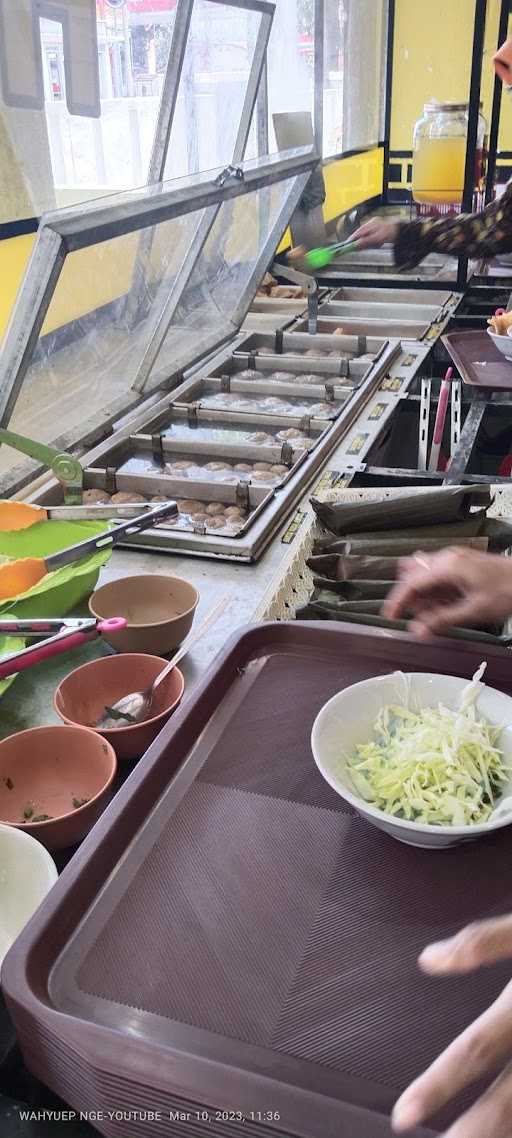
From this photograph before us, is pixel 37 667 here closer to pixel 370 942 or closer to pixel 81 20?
pixel 370 942

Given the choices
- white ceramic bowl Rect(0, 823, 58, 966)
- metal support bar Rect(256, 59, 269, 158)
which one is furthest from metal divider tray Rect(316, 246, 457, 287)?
white ceramic bowl Rect(0, 823, 58, 966)

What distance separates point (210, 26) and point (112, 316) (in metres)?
1.84

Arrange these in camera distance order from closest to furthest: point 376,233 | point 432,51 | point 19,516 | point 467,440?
1. point 19,516
2. point 467,440
3. point 376,233
4. point 432,51

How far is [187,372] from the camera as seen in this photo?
3.49 meters

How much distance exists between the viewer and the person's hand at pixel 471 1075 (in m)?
0.56

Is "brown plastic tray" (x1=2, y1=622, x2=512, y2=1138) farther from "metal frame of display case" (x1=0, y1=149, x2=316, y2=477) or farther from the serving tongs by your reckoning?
"metal frame of display case" (x1=0, y1=149, x2=316, y2=477)

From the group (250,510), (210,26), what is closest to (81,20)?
(210,26)

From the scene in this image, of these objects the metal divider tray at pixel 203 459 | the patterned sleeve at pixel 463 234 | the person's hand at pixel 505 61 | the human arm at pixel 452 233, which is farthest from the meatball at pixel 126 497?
the patterned sleeve at pixel 463 234

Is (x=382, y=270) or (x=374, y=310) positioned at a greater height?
(x=382, y=270)

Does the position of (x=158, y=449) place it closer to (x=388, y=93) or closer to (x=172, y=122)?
(x=172, y=122)

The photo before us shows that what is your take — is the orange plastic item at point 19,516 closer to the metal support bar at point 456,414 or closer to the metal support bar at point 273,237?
the metal support bar at point 456,414

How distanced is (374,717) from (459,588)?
0.30 meters

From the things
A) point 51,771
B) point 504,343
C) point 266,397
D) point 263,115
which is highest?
point 263,115

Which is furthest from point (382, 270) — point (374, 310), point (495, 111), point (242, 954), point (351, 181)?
point (242, 954)
